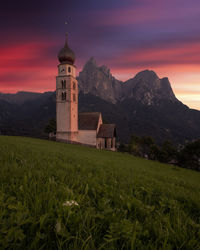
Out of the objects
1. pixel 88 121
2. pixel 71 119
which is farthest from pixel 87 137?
pixel 71 119

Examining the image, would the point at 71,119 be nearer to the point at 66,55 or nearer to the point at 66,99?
the point at 66,99

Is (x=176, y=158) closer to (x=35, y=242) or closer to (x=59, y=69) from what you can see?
(x=59, y=69)

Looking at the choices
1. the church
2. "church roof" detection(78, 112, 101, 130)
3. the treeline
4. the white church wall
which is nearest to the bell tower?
the church

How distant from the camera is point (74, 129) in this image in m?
34.8

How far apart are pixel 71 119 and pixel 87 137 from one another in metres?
6.37

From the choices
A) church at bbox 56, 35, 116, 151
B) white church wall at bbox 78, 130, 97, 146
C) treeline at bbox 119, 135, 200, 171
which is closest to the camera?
church at bbox 56, 35, 116, 151

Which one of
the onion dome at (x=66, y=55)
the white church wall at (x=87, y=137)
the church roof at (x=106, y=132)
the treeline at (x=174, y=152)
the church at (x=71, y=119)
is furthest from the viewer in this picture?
the treeline at (x=174, y=152)

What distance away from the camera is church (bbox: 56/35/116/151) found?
3378cm

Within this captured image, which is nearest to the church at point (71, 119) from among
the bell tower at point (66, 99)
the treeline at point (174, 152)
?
the bell tower at point (66, 99)

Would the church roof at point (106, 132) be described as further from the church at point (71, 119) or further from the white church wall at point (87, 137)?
the white church wall at point (87, 137)

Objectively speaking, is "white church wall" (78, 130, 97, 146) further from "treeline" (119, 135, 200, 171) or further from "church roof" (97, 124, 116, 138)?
"treeline" (119, 135, 200, 171)

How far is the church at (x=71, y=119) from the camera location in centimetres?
3378

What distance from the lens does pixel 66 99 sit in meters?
34.1

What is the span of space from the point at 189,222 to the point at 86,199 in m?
1.17
